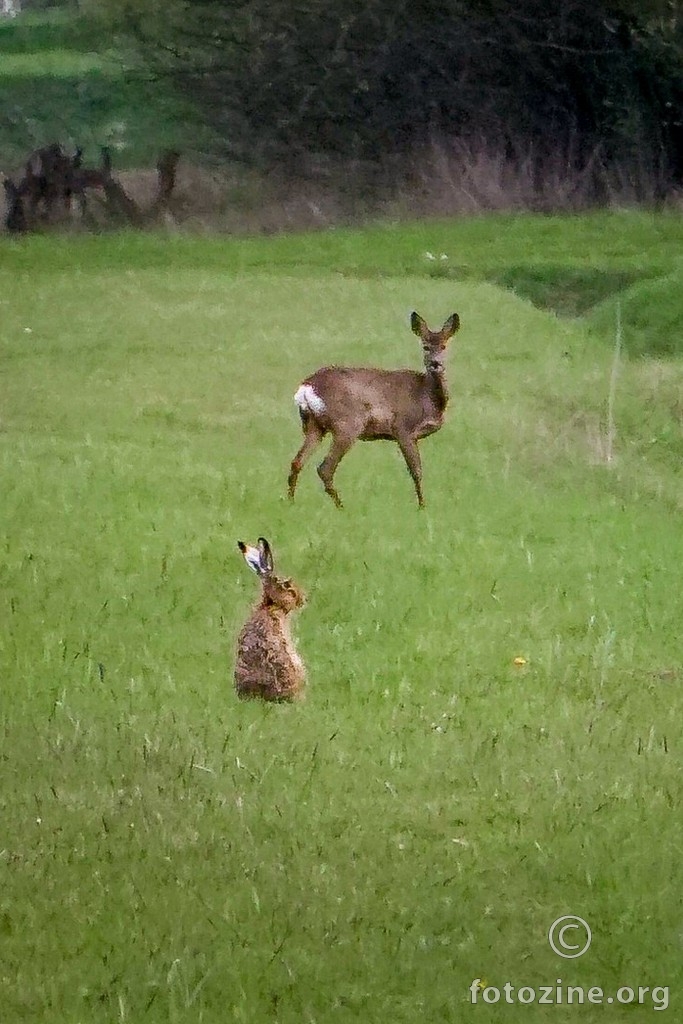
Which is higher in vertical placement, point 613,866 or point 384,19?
point 384,19

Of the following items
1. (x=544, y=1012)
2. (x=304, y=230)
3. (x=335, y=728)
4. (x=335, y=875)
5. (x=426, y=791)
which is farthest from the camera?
(x=304, y=230)

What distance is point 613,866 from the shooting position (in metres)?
4.74

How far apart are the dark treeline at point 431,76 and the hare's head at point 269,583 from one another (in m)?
15.1

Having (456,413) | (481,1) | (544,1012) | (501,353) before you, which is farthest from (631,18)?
(544,1012)

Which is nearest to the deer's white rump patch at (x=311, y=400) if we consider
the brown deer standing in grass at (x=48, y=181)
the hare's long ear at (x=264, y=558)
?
the hare's long ear at (x=264, y=558)

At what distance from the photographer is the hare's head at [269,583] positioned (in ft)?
18.1

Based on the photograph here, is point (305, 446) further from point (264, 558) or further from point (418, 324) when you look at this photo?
point (264, 558)

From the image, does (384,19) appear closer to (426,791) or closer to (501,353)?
(501,353)

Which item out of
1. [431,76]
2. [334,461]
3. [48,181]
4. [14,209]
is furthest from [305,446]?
[431,76]

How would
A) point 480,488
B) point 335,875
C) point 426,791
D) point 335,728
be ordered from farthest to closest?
point 480,488
point 335,728
point 426,791
point 335,875

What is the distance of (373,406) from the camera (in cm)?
819

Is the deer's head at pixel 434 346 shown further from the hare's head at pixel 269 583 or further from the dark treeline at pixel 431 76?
the dark treeline at pixel 431 76

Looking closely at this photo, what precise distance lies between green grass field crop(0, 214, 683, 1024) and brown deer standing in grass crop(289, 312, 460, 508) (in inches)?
9.7

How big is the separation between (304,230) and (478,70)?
3.64 metres
